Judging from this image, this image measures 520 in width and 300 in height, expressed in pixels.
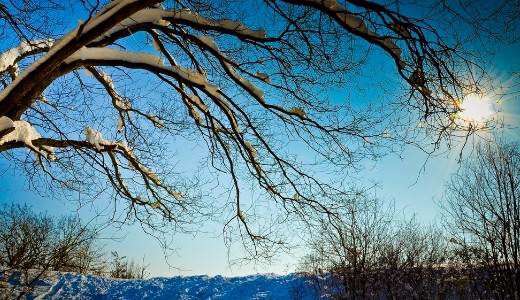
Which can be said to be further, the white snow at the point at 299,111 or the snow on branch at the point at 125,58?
the white snow at the point at 299,111

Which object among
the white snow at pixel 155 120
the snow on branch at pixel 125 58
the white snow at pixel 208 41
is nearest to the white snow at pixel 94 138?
the white snow at pixel 155 120

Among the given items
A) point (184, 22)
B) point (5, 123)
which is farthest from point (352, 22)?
point (5, 123)

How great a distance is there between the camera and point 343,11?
3391mm

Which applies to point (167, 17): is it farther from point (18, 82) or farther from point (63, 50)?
point (18, 82)

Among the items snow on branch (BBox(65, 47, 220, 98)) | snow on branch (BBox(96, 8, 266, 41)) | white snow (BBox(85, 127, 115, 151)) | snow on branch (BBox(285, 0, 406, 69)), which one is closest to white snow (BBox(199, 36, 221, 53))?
snow on branch (BBox(96, 8, 266, 41))

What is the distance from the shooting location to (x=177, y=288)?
18359 mm

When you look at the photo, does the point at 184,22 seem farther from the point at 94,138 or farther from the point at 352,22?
the point at 94,138

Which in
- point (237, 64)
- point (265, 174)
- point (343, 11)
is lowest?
point (265, 174)

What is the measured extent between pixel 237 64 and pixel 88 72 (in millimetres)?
2557

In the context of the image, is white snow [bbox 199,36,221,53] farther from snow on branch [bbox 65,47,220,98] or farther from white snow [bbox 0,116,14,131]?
white snow [bbox 0,116,14,131]

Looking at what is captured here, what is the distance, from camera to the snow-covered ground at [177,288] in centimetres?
1677

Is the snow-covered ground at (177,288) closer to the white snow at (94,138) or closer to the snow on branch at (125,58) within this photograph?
the white snow at (94,138)

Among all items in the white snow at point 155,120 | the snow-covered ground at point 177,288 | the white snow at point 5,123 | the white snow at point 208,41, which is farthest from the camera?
the snow-covered ground at point 177,288

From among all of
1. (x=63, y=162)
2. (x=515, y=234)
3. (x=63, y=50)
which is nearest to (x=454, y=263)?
(x=515, y=234)
